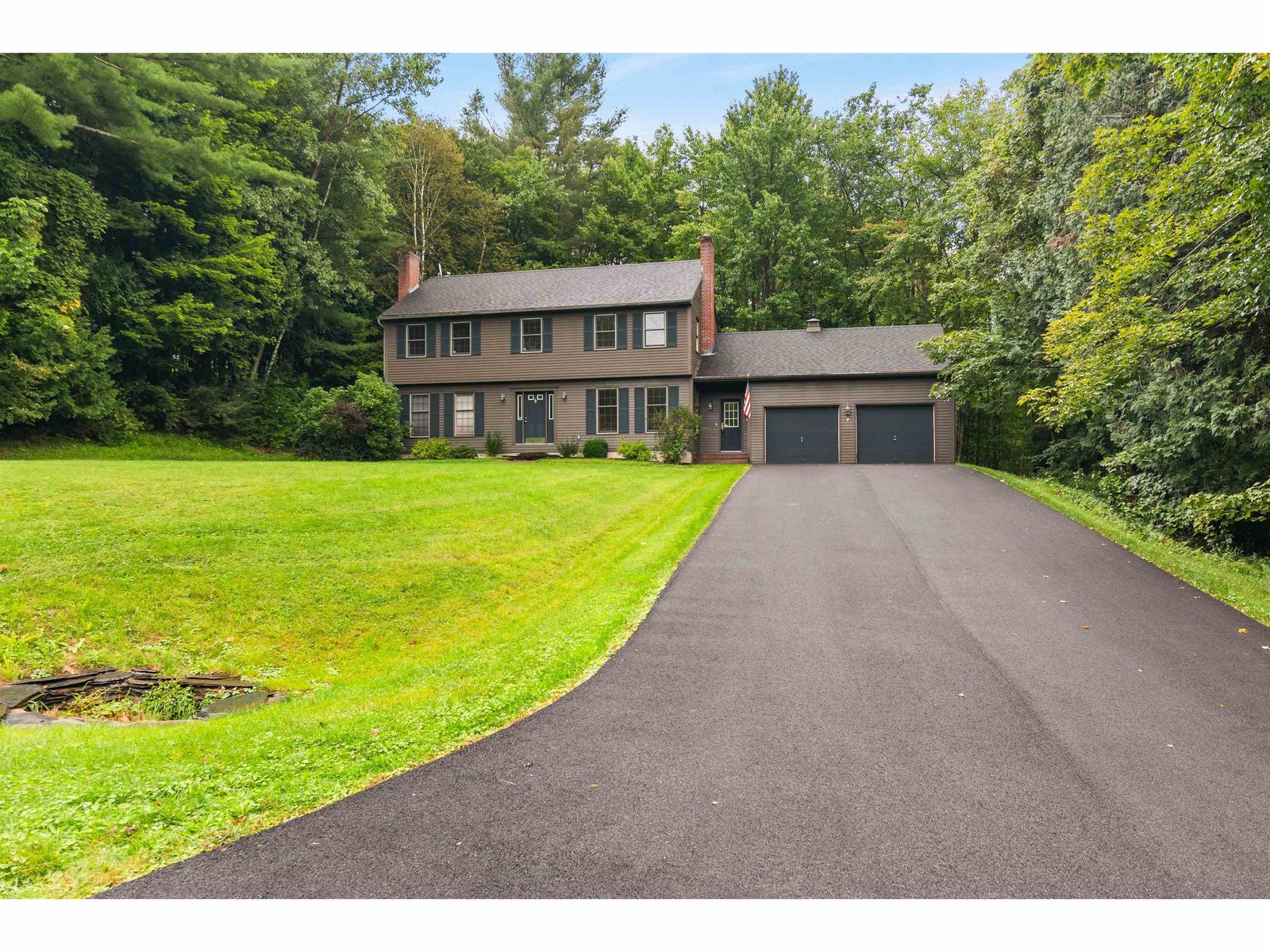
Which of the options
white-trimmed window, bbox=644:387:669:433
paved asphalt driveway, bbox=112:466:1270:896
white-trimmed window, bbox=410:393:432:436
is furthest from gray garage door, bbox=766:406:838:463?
paved asphalt driveway, bbox=112:466:1270:896

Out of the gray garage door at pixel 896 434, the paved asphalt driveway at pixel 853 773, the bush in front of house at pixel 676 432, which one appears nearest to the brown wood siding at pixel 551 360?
the bush in front of house at pixel 676 432

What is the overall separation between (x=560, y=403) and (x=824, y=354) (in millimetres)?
9003

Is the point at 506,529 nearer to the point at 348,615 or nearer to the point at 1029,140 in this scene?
the point at 348,615

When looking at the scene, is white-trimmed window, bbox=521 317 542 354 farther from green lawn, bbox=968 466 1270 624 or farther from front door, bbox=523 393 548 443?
green lawn, bbox=968 466 1270 624

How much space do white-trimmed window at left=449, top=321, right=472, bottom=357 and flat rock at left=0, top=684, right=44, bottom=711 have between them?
19.5 meters

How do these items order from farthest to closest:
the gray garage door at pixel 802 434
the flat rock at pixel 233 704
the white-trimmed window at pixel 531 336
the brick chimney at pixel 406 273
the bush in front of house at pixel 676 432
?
the brick chimney at pixel 406 273, the white-trimmed window at pixel 531 336, the gray garage door at pixel 802 434, the bush in front of house at pixel 676 432, the flat rock at pixel 233 704

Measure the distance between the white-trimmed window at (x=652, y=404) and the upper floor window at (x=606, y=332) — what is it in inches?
75.3

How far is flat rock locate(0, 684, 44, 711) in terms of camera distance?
5668mm

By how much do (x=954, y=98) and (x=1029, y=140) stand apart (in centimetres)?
1396

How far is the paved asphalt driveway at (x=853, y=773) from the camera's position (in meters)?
3.01

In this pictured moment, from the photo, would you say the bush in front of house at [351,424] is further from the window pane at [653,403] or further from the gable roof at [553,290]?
the window pane at [653,403]

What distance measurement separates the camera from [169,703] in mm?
→ 5844

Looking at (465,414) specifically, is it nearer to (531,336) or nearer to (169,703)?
(531,336)

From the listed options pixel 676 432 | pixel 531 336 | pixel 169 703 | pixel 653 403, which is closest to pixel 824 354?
pixel 653 403
